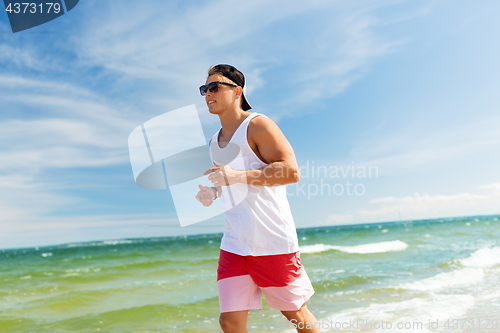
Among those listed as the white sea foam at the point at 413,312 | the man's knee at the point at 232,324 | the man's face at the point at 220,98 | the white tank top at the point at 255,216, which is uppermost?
the man's face at the point at 220,98

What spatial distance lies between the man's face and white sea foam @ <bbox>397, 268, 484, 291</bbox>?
6.60 m

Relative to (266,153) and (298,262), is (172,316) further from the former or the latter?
(266,153)

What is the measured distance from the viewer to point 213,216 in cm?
235

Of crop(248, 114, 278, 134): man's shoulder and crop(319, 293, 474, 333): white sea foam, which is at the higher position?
crop(248, 114, 278, 134): man's shoulder

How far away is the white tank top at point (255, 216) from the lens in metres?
2.04

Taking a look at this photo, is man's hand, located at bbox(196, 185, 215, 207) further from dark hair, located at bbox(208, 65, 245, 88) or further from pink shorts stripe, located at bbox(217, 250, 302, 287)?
dark hair, located at bbox(208, 65, 245, 88)

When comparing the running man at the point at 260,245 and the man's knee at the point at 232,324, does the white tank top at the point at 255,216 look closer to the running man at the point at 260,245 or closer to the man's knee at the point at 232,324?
the running man at the point at 260,245

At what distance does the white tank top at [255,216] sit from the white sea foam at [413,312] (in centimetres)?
316

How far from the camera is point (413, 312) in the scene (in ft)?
16.8

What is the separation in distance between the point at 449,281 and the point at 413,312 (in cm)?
327

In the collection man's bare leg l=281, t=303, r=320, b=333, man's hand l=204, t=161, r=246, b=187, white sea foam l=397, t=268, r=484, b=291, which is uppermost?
man's hand l=204, t=161, r=246, b=187

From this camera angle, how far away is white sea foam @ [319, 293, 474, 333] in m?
4.66

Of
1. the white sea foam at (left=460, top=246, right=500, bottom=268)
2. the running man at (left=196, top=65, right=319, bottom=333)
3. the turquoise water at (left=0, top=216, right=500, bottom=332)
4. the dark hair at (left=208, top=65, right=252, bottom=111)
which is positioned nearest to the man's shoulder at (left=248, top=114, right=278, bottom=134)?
the running man at (left=196, top=65, right=319, bottom=333)

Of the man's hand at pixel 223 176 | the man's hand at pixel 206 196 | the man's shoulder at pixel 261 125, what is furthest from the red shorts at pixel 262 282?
the man's shoulder at pixel 261 125
